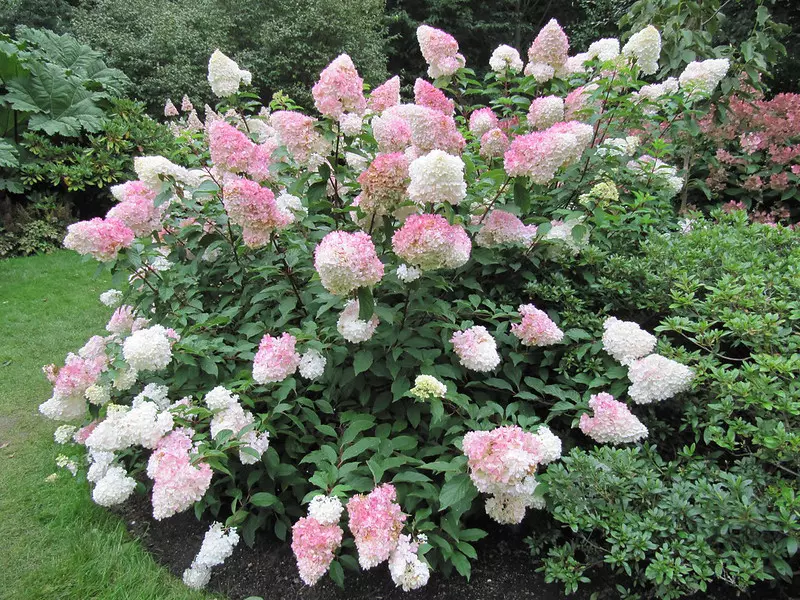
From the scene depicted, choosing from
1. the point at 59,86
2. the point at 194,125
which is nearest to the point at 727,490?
the point at 194,125

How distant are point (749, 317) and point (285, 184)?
1913mm

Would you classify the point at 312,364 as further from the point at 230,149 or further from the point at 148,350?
the point at 230,149

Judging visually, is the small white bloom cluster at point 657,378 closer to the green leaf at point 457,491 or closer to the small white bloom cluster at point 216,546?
the green leaf at point 457,491

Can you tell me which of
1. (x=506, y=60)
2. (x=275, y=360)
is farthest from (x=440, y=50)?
(x=275, y=360)

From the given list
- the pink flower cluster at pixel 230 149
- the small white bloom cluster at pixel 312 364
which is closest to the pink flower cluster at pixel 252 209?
the pink flower cluster at pixel 230 149

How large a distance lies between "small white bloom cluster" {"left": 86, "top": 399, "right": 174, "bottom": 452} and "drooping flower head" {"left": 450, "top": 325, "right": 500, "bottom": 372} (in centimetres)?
102

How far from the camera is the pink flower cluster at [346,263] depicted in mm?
1541

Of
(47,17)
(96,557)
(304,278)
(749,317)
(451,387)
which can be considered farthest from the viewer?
(47,17)

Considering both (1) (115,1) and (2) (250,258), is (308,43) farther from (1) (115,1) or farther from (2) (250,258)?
(2) (250,258)

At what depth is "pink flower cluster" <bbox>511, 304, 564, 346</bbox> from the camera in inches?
76.8

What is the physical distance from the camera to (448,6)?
47.2ft

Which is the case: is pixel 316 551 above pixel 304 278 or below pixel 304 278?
below

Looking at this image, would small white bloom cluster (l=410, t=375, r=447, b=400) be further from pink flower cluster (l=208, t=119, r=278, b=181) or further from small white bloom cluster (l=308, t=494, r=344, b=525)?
pink flower cluster (l=208, t=119, r=278, b=181)

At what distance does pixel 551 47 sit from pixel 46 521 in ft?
10.4
